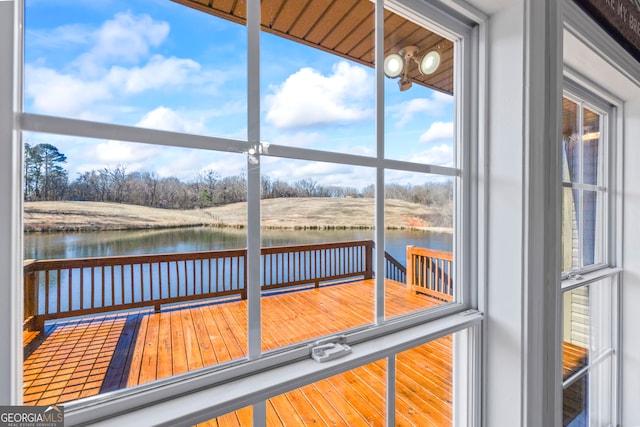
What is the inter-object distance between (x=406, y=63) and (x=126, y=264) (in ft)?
3.41

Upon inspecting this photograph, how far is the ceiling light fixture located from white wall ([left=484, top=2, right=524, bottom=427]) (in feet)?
0.68

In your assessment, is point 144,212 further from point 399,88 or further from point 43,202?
point 399,88

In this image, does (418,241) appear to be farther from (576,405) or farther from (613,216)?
(613,216)

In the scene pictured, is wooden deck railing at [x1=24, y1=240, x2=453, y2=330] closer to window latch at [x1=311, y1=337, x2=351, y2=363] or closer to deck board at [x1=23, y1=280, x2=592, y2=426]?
deck board at [x1=23, y1=280, x2=592, y2=426]

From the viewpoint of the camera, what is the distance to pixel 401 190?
39.6 inches

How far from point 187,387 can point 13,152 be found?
0.55 m

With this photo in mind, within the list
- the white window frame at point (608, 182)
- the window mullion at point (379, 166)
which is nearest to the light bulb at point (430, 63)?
the window mullion at point (379, 166)

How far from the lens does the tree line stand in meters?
0.54

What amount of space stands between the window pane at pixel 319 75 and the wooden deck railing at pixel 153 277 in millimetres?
318

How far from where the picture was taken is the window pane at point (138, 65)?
55cm

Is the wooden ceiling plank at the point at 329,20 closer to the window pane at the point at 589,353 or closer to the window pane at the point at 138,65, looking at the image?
the window pane at the point at 138,65

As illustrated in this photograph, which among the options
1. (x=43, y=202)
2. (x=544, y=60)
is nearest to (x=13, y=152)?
(x=43, y=202)

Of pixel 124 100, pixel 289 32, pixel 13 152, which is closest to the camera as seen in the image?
pixel 13 152

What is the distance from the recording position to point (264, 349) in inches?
29.9
